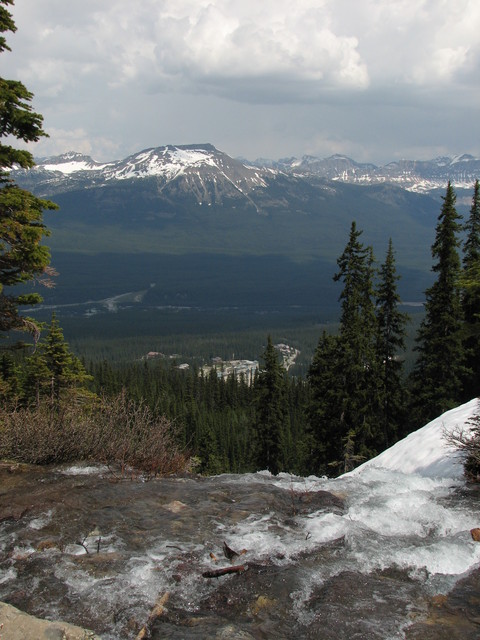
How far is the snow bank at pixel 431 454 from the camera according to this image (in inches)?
360

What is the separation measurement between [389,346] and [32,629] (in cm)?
2649

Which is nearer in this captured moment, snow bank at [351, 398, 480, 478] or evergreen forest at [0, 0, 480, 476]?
snow bank at [351, 398, 480, 478]

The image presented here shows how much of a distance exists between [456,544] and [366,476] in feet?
11.0

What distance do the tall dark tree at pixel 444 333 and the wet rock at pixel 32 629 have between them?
2488 centimetres

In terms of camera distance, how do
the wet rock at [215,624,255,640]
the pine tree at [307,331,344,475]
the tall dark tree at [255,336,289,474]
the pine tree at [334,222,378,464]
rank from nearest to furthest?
the wet rock at [215,624,255,640], the pine tree at [334,222,378,464], the pine tree at [307,331,344,475], the tall dark tree at [255,336,289,474]

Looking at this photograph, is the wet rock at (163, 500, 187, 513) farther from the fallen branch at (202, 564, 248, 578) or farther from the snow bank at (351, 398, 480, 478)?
the snow bank at (351, 398, 480, 478)

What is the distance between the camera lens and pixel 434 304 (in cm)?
2758

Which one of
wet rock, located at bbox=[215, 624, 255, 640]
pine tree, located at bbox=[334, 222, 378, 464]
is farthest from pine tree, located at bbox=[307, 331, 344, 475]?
wet rock, located at bbox=[215, 624, 255, 640]

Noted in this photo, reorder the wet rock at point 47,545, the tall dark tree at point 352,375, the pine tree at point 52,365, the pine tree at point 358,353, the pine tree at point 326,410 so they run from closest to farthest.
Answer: the wet rock at point 47,545, the pine tree at point 52,365, the pine tree at point 358,353, the tall dark tree at point 352,375, the pine tree at point 326,410

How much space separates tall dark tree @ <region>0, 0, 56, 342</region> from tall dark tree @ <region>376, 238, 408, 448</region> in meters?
20.0

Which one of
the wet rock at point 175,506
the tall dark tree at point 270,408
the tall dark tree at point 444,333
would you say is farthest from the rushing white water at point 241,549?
the tall dark tree at point 270,408

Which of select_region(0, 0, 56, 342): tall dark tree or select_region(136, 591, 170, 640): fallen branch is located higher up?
select_region(0, 0, 56, 342): tall dark tree

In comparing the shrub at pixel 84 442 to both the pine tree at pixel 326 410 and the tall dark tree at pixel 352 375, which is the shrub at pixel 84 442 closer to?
the tall dark tree at pixel 352 375

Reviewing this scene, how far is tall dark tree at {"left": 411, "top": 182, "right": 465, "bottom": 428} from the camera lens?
86.8 feet
